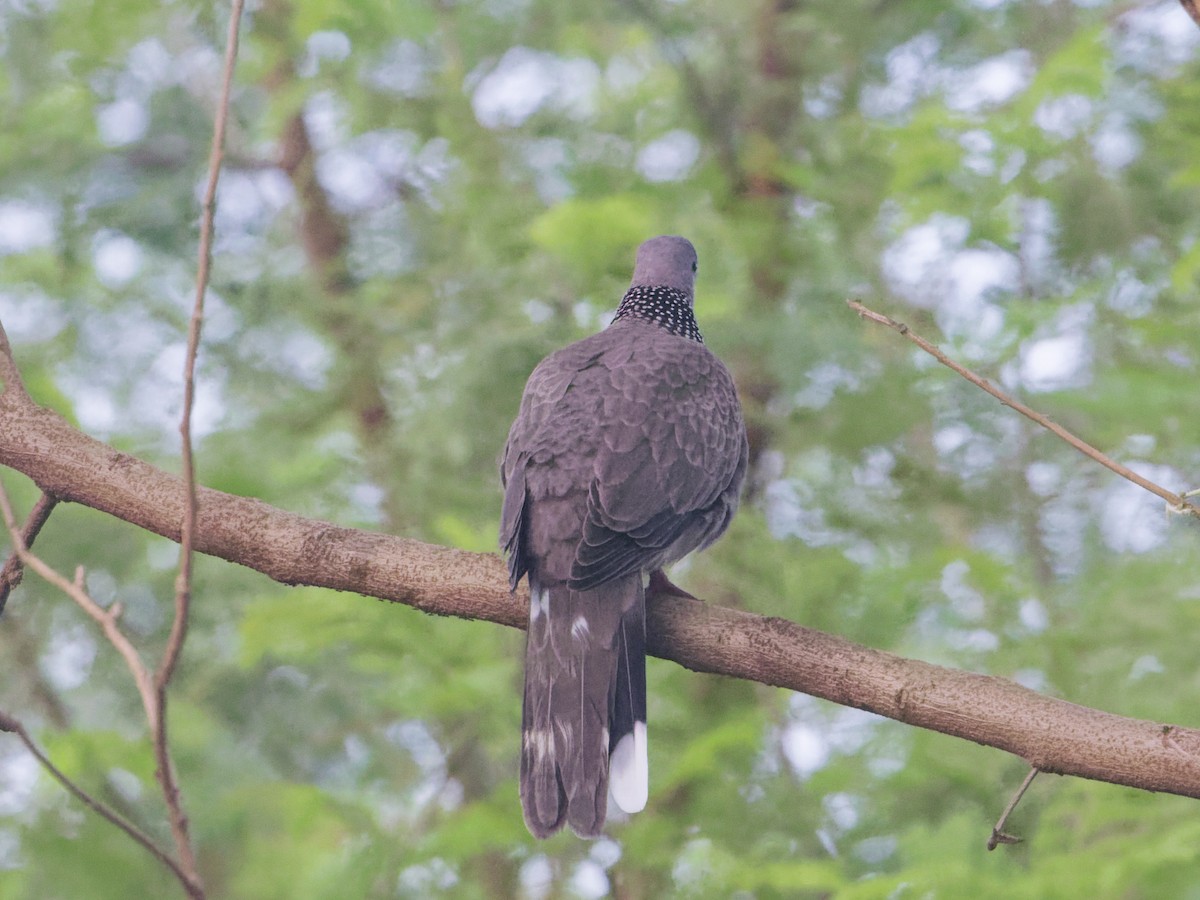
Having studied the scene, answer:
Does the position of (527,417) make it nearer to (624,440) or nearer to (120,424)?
(624,440)

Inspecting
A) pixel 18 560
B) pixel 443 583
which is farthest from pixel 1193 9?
pixel 18 560

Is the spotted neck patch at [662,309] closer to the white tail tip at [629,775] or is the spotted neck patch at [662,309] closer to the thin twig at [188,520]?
the white tail tip at [629,775]

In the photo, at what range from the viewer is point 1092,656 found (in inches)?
192

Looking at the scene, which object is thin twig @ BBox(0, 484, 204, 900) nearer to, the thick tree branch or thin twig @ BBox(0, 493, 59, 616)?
thin twig @ BBox(0, 493, 59, 616)

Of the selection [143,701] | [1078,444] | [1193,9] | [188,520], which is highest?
[1193,9]

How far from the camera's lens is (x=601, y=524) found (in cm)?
339

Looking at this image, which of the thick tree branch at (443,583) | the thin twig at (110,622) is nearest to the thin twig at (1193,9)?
the thick tree branch at (443,583)

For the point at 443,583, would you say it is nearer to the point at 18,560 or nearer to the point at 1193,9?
the point at 18,560

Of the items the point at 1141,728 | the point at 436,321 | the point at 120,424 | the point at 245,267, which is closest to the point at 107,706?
the point at 120,424

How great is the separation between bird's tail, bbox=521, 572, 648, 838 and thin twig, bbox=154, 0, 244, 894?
162cm

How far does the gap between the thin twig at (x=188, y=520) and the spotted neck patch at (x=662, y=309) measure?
2784 millimetres

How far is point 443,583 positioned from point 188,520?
1.49 metres

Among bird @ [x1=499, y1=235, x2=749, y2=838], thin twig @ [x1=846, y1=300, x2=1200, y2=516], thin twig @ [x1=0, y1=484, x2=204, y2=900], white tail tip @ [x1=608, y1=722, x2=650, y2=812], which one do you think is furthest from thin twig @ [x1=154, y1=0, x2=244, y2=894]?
white tail tip @ [x1=608, y1=722, x2=650, y2=812]

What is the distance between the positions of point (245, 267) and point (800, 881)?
4.93 metres
